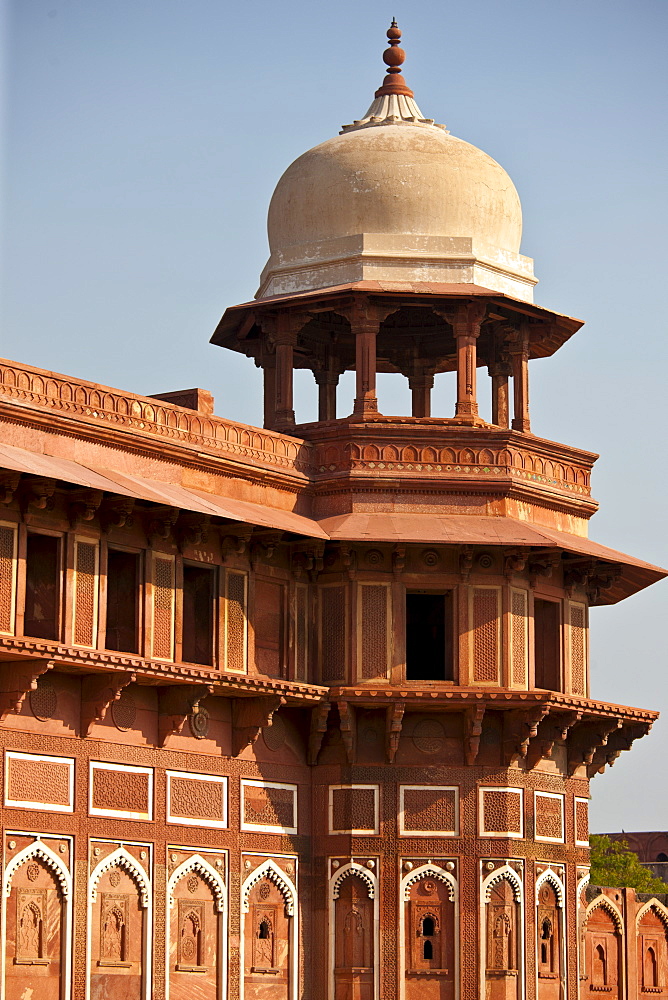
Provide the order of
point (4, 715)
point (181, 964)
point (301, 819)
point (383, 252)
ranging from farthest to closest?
1. point (383, 252)
2. point (301, 819)
3. point (181, 964)
4. point (4, 715)

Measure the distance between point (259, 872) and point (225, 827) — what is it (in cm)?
75

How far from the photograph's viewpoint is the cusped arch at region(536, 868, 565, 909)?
25.8 m

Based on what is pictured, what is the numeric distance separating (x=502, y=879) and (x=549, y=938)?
1.14 metres

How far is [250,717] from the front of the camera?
24.7 m

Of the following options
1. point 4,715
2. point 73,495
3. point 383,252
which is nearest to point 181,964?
point 4,715

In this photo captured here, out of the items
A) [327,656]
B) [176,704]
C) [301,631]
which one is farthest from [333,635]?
[176,704]

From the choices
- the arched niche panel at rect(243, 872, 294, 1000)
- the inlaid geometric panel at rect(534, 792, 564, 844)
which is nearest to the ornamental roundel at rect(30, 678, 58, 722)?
the arched niche panel at rect(243, 872, 294, 1000)

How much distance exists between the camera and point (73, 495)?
2256cm

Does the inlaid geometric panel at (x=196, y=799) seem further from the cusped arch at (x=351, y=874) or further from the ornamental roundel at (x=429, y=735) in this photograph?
the ornamental roundel at (x=429, y=735)

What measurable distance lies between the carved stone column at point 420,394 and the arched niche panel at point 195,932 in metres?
7.70

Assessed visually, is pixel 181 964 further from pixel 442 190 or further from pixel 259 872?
pixel 442 190

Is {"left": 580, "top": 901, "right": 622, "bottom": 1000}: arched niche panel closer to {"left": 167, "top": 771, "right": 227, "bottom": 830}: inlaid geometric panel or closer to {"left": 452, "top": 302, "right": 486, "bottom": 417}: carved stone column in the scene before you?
{"left": 167, "top": 771, "right": 227, "bottom": 830}: inlaid geometric panel

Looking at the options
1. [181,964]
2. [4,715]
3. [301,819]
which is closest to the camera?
[4,715]

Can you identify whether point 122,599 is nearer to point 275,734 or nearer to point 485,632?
point 275,734
